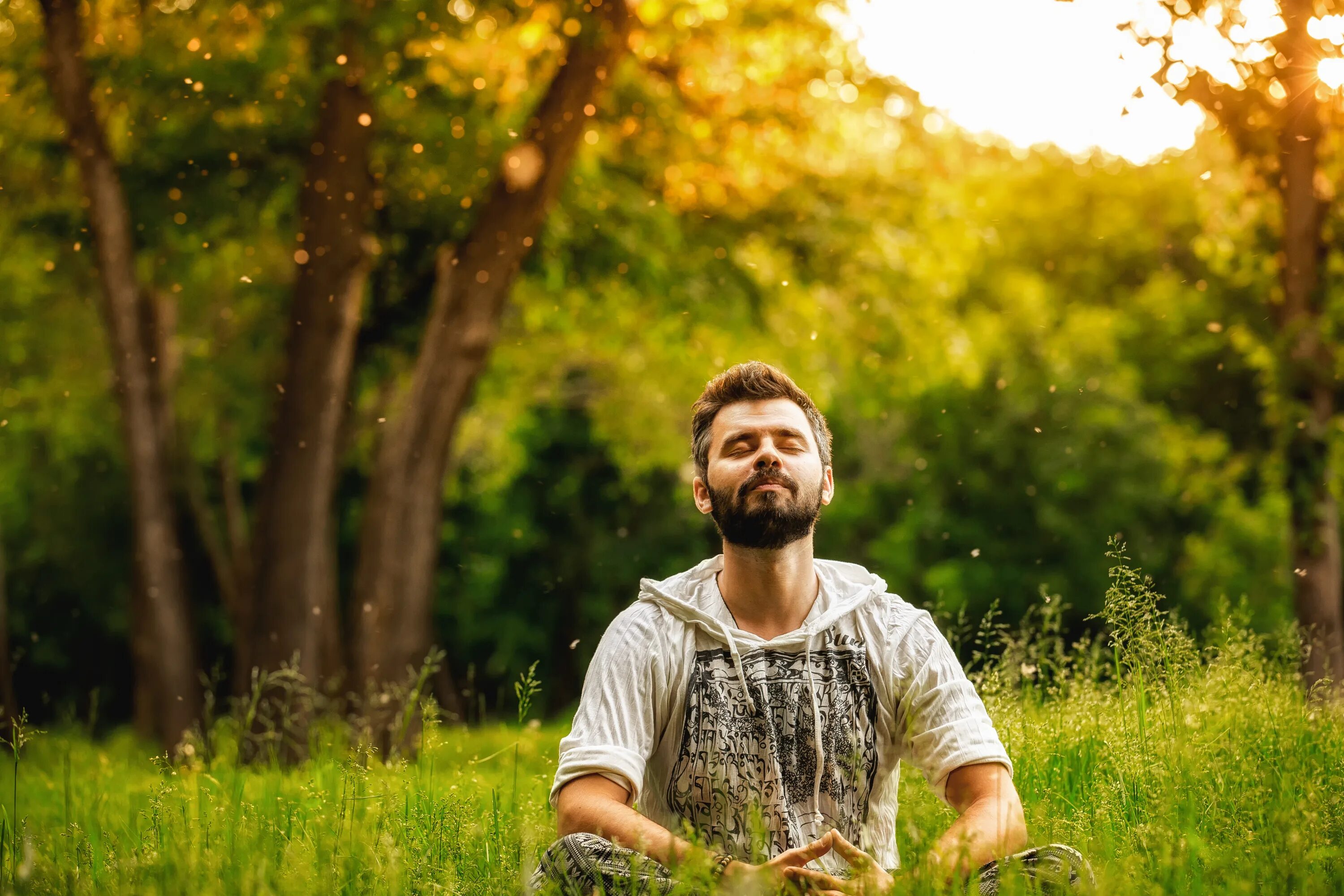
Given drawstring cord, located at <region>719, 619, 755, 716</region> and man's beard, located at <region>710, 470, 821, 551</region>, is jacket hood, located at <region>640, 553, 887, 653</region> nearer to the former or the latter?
drawstring cord, located at <region>719, 619, 755, 716</region>

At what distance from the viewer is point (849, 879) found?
2842 mm

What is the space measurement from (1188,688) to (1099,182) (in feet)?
100

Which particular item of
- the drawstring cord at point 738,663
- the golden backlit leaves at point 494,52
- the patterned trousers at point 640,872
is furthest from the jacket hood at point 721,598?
the golden backlit leaves at point 494,52

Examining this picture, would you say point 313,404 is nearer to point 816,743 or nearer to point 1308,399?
point 816,743

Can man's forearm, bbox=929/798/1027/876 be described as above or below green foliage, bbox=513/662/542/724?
below

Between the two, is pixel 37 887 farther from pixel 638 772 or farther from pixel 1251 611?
pixel 1251 611

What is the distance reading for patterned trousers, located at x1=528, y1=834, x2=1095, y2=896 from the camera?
9.22 ft

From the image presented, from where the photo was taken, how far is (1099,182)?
104ft

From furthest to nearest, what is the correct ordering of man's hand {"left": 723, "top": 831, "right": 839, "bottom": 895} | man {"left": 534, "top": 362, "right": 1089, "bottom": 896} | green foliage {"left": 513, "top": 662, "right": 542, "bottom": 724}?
green foliage {"left": 513, "top": 662, "right": 542, "bottom": 724}, man {"left": 534, "top": 362, "right": 1089, "bottom": 896}, man's hand {"left": 723, "top": 831, "right": 839, "bottom": 895}

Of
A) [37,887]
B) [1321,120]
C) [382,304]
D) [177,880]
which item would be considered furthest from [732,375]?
[382,304]

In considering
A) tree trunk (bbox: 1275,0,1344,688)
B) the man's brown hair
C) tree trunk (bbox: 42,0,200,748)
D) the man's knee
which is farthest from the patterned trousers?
tree trunk (bbox: 42,0,200,748)

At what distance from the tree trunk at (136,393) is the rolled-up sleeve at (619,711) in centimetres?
679

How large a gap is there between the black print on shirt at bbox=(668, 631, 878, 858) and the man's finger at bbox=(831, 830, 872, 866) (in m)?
0.32

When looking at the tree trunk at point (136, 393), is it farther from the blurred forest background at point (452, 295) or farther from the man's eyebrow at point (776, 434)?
the man's eyebrow at point (776, 434)
